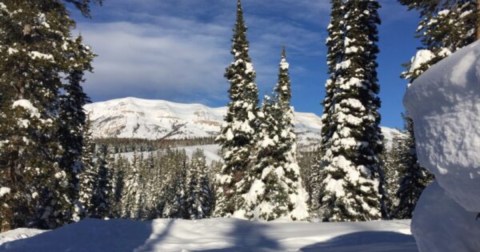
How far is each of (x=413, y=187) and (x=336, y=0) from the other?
14.6 metres

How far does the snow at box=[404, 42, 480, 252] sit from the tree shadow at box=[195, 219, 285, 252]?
19.2ft

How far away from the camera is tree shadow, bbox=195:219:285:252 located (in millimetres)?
9633

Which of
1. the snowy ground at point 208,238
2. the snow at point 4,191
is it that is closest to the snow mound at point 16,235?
the snowy ground at point 208,238

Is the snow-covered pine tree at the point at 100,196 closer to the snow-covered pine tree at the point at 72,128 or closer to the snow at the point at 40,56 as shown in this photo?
the snow-covered pine tree at the point at 72,128

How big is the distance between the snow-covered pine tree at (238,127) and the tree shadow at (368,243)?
15550mm

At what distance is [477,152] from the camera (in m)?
2.94

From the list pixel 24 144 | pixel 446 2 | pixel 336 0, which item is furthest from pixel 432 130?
pixel 336 0

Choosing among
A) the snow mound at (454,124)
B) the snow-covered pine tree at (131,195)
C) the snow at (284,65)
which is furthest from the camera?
the snow-covered pine tree at (131,195)

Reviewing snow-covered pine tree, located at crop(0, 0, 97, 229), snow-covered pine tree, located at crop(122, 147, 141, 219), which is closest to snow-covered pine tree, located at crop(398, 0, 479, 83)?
snow-covered pine tree, located at crop(0, 0, 97, 229)

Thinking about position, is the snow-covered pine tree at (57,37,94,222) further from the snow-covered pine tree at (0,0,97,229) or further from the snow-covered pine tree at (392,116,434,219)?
the snow-covered pine tree at (392,116,434,219)

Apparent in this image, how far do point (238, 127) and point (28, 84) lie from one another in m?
14.8

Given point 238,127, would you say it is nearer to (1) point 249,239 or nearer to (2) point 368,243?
(1) point 249,239

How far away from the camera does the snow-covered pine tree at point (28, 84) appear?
13539 millimetres

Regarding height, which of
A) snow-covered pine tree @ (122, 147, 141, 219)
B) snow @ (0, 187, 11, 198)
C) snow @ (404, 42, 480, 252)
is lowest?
snow-covered pine tree @ (122, 147, 141, 219)
